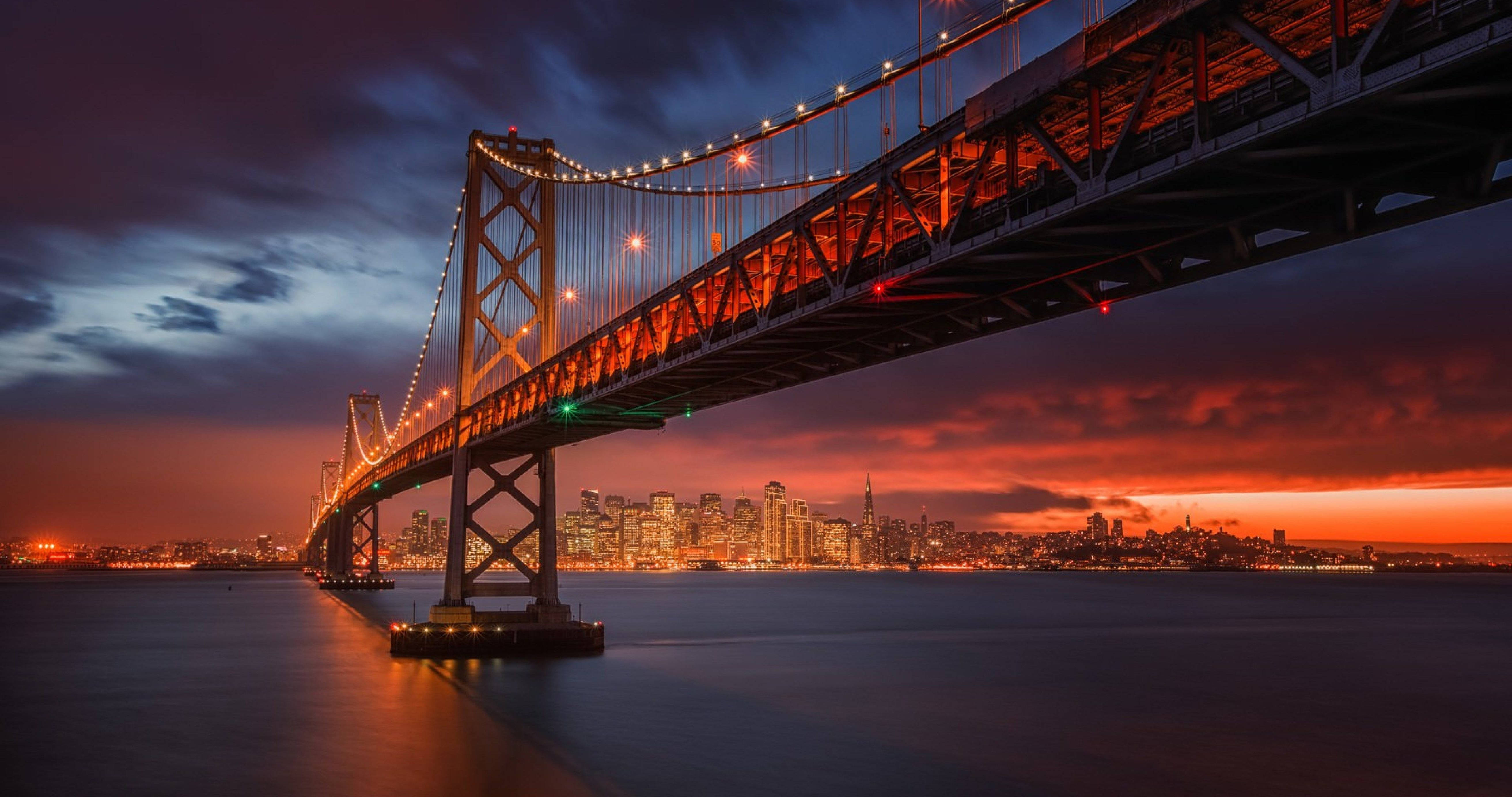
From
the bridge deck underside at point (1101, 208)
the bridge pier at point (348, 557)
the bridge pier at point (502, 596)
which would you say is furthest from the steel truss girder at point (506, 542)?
the bridge pier at point (348, 557)

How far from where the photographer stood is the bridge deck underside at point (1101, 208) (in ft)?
36.6

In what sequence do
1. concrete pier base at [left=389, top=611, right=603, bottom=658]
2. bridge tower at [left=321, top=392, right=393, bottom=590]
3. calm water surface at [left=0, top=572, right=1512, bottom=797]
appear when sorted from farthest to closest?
1. bridge tower at [left=321, top=392, right=393, bottom=590]
2. concrete pier base at [left=389, top=611, right=603, bottom=658]
3. calm water surface at [left=0, top=572, right=1512, bottom=797]

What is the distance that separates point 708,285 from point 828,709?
13.5m

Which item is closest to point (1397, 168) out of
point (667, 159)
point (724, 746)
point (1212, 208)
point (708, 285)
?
point (1212, 208)

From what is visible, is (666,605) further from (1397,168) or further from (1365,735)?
(1397,168)

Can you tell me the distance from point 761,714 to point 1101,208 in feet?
69.5

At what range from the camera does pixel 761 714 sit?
3162 cm

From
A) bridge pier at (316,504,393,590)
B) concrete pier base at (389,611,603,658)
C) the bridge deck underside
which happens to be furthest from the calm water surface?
bridge pier at (316,504,393,590)

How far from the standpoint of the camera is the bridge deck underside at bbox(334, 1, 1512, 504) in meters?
11.1

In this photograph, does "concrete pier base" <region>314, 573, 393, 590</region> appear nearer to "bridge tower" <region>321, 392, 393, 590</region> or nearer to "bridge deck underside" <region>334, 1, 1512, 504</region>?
"bridge tower" <region>321, 392, 393, 590</region>

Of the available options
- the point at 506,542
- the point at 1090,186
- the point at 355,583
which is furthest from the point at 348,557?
the point at 1090,186

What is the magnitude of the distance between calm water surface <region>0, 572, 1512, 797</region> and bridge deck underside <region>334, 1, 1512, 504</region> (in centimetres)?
866

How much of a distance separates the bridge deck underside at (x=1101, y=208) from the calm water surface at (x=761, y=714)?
866 cm

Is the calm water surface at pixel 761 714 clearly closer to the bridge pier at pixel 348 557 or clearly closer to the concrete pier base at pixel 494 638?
the concrete pier base at pixel 494 638
